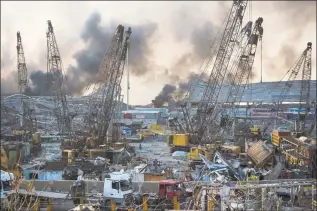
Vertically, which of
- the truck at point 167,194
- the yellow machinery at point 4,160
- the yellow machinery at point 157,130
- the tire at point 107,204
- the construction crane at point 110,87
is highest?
the construction crane at point 110,87

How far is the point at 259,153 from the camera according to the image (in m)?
23.8

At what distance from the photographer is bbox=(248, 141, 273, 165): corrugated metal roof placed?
22.9m

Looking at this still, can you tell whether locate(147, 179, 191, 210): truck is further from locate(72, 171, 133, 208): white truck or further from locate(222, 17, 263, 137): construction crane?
locate(222, 17, 263, 137): construction crane

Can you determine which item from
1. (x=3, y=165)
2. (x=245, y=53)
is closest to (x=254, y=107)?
(x=245, y=53)

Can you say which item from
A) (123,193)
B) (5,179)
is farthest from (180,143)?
(5,179)

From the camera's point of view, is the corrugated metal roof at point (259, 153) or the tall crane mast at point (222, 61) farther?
the tall crane mast at point (222, 61)

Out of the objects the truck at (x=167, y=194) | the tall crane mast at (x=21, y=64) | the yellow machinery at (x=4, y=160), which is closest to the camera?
the truck at (x=167, y=194)

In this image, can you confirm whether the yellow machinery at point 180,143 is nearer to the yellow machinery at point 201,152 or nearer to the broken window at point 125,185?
the yellow machinery at point 201,152

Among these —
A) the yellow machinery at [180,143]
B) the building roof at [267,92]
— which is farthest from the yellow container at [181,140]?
the building roof at [267,92]

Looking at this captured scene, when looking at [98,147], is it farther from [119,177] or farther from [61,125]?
[119,177]

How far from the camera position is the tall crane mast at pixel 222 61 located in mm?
35409

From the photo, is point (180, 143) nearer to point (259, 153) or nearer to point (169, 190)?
point (259, 153)

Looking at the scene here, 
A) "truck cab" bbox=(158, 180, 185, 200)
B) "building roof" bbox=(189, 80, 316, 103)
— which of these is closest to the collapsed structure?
"truck cab" bbox=(158, 180, 185, 200)

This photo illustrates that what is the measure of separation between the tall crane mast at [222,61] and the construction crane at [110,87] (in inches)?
317
